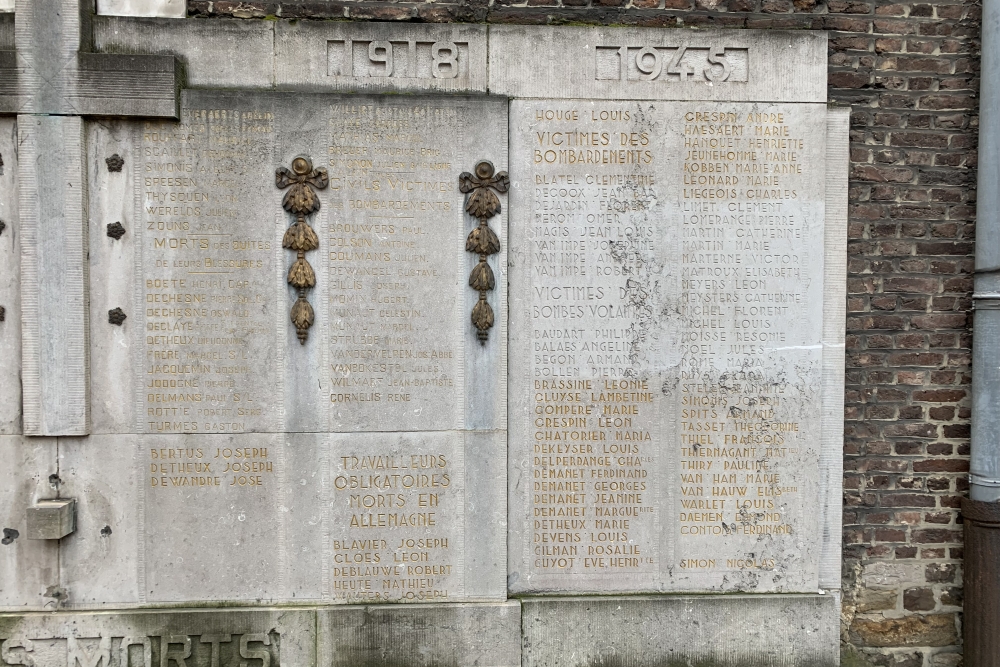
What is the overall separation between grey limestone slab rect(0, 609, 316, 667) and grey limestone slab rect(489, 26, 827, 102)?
3.85m

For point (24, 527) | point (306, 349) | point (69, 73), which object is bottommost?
point (24, 527)

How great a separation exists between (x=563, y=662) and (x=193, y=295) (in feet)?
11.3

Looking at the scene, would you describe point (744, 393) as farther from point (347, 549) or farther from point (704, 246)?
point (347, 549)

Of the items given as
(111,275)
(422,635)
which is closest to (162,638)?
(422,635)

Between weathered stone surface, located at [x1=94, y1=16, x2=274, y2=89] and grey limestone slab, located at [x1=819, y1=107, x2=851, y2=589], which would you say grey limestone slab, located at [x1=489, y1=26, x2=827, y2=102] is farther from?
weathered stone surface, located at [x1=94, y1=16, x2=274, y2=89]

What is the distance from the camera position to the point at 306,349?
4.29 meters

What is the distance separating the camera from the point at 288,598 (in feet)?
14.1

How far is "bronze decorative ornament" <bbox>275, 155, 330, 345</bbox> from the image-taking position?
13.9 ft

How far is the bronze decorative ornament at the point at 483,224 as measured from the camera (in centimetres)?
429

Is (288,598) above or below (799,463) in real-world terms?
below

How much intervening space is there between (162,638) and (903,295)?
18.0 ft

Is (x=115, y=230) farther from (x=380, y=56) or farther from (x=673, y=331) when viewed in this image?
(x=673, y=331)

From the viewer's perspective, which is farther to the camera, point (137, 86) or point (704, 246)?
point (704, 246)

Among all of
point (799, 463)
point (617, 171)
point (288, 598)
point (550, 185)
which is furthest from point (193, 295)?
point (799, 463)
